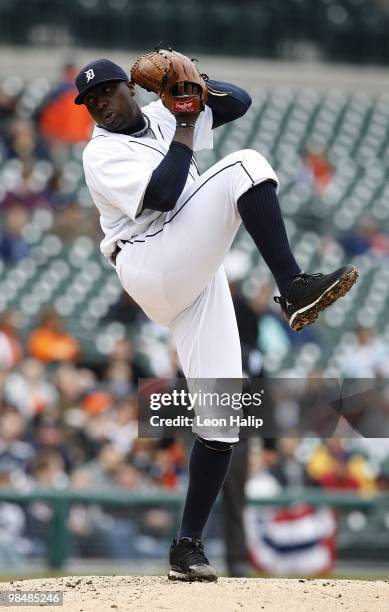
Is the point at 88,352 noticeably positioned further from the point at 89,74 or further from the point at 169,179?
the point at 169,179

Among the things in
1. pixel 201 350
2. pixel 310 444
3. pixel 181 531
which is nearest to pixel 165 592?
pixel 181 531

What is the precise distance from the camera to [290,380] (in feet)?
26.9

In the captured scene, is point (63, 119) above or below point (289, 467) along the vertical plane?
above

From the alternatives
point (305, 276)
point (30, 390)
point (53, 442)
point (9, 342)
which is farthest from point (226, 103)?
point (9, 342)

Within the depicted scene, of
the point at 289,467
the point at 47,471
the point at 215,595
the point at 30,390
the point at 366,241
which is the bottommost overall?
the point at 289,467

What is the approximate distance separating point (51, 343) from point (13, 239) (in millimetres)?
1528

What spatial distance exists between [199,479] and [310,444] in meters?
3.99

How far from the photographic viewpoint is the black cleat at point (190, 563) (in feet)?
12.8

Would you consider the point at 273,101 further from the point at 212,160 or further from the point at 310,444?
the point at 310,444

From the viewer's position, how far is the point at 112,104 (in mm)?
3738

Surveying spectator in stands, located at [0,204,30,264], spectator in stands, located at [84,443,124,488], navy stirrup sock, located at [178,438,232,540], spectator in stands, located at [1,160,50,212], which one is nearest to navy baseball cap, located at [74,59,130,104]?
navy stirrup sock, located at [178,438,232,540]

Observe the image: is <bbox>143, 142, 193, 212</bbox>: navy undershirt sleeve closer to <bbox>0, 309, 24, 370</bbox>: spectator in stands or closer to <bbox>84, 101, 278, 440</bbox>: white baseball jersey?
<bbox>84, 101, 278, 440</bbox>: white baseball jersey

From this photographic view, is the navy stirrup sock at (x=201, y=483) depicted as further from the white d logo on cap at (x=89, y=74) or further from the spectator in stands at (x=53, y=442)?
the spectator in stands at (x=53, y=442)

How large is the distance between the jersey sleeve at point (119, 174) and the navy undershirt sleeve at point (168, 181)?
1.0 inches
